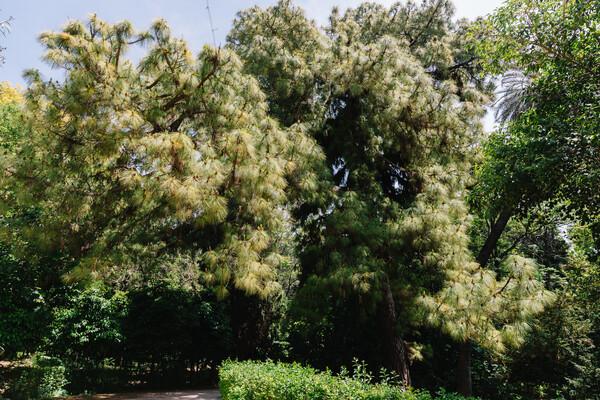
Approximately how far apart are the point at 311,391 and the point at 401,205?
6224 mm

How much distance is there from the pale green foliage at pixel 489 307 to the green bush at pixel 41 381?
7910 mm

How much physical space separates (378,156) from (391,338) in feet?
13.9

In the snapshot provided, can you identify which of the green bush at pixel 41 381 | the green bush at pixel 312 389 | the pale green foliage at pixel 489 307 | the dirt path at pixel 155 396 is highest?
the pale green foliage at pixel 489 307

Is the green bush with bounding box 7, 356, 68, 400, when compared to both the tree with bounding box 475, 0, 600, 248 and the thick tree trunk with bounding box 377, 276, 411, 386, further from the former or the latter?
the tree with bounding box 475, 0, 600, 248

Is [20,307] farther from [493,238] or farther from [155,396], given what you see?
[493,238]

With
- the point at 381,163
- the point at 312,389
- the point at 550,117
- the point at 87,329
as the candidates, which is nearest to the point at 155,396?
the point at 87,329

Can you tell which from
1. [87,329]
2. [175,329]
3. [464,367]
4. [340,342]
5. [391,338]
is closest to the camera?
[391,338]

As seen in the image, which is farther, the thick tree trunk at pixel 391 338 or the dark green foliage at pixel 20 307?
the thick tree trunk at pixel 391 338

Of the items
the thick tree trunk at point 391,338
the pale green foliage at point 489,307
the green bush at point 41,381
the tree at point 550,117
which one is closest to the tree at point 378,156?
the thick tree trunk at point 391,338

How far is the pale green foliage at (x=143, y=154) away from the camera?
5.15 metres

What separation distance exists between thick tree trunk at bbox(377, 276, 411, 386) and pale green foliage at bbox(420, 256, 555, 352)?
152 cm

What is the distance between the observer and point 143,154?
18.1 feet

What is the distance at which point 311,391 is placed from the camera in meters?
3.32

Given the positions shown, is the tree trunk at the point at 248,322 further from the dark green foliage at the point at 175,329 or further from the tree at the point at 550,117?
the tree at the point at 550,117
